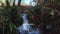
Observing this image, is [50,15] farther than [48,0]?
No

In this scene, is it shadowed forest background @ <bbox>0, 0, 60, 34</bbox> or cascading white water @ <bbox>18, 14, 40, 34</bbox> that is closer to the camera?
shadowed forest background @ <bbox>0, 0, 60, 34</bbox>

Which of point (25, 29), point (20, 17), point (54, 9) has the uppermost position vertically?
point (54, 9)

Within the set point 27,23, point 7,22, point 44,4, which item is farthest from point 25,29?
point 44,4

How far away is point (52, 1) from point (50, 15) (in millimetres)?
332

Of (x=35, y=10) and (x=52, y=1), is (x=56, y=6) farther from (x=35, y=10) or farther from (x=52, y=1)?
(x=35, y=10)

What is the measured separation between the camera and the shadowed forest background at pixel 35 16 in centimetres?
248

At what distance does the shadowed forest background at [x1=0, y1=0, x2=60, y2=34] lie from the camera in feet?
8.13

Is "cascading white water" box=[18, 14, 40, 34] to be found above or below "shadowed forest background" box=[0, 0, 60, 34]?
below

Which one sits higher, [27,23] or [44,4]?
[44,4]

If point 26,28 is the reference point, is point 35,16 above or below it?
above

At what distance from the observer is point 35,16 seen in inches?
103

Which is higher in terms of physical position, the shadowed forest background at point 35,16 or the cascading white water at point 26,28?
the shadowed forest background at point 35,16

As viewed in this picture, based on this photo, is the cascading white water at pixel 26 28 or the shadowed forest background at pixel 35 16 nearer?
the shadowed forest background at pixel 35 16

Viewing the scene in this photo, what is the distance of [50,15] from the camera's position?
249 centimetres
